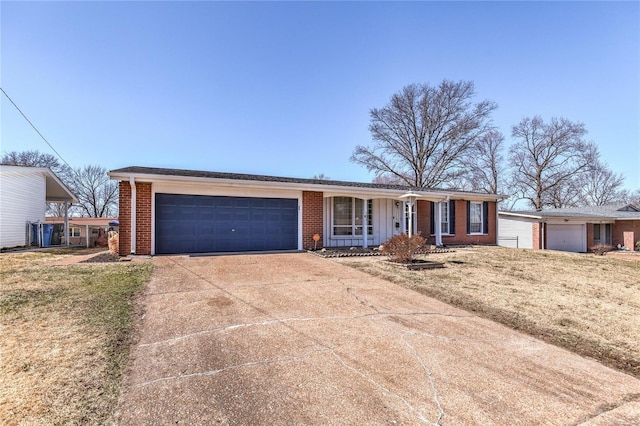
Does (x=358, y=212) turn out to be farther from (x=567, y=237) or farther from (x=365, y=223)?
(x=567, y=237)

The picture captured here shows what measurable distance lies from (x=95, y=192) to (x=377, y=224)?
43.4 metres

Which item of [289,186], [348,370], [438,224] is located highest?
[289,186]

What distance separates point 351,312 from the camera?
4953mm

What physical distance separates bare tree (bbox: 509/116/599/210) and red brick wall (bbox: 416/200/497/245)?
75.1 ft

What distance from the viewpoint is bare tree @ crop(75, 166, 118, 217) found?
41.6 meters

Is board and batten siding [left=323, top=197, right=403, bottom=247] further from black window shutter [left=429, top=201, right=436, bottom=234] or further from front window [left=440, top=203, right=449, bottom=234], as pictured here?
front window [left=440, top=203, right=449, bottom=234]

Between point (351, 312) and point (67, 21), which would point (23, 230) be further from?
point (351, 312)

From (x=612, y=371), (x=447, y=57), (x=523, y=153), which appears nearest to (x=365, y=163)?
(x=447, y=57)

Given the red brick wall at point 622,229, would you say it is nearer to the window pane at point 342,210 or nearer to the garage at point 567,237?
the garage at point 567,237

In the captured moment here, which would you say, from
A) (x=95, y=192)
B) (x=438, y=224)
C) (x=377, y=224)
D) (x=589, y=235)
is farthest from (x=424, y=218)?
(x=95, y=192)

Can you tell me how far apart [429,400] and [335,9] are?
44.2ft

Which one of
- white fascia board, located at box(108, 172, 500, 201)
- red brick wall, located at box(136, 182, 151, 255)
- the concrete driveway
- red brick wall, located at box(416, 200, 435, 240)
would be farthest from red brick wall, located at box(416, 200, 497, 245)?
red brick wall, located at box(136, 182, 151, 255)

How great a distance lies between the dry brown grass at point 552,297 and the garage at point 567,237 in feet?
38.3

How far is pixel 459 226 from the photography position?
649 inches
